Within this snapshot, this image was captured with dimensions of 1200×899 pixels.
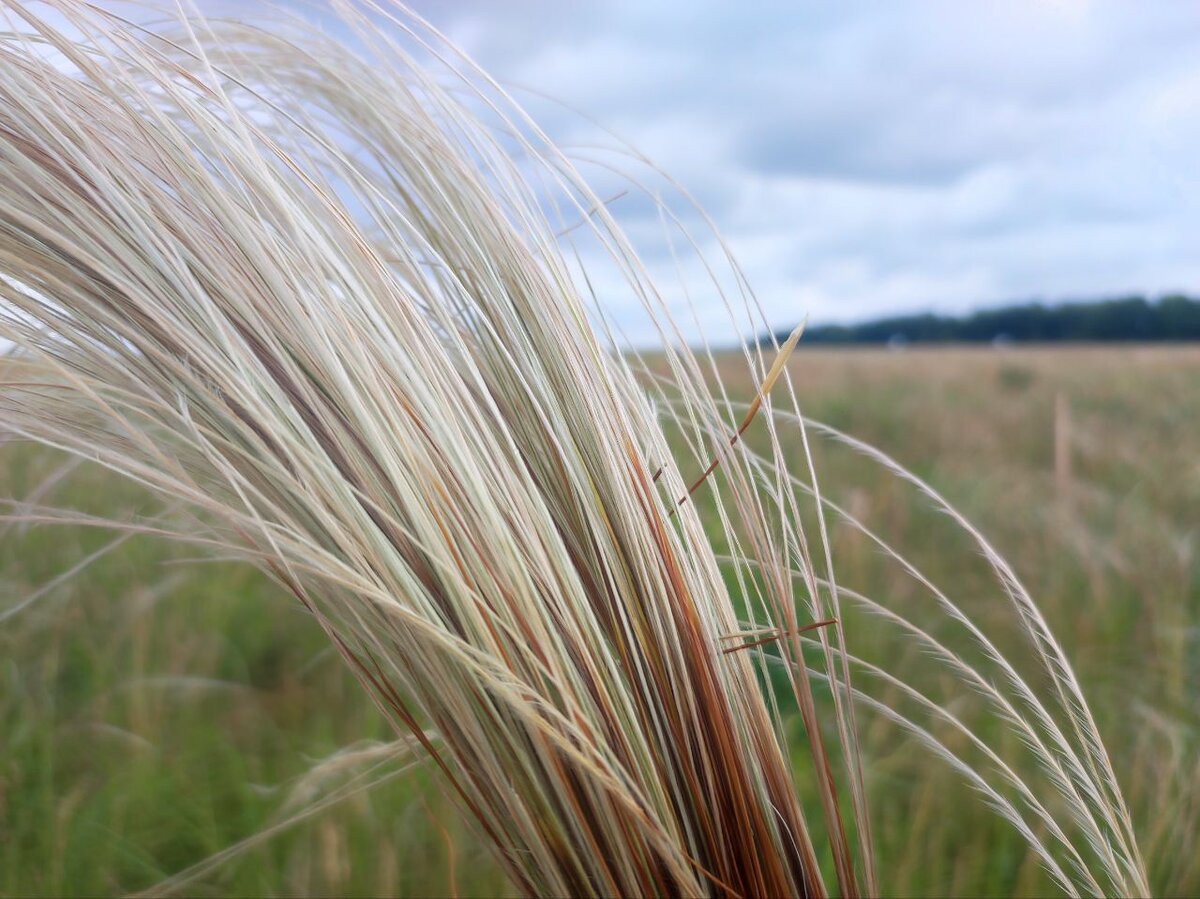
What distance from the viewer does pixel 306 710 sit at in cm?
157

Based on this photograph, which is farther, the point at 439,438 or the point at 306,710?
the point at 306,710

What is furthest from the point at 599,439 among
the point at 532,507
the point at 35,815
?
the point at 35,815

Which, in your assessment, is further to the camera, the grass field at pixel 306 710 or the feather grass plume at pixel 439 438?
the grass field at pixel 306 710

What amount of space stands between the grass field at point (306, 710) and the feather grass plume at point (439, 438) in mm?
184

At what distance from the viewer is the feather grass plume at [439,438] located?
63 cm

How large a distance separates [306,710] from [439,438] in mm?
1126

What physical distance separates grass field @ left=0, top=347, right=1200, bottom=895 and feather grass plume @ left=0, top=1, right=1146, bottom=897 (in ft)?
0.60

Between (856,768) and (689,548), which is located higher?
(689,548)

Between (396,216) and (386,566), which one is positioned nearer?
(386,566)

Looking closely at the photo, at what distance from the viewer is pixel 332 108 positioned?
2.72ft

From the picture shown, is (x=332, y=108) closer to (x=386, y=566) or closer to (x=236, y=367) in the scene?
(x=236, y=367)

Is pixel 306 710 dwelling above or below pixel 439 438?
below

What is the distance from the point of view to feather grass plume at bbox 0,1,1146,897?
63cm

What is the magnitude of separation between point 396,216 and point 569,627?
0.39 m
